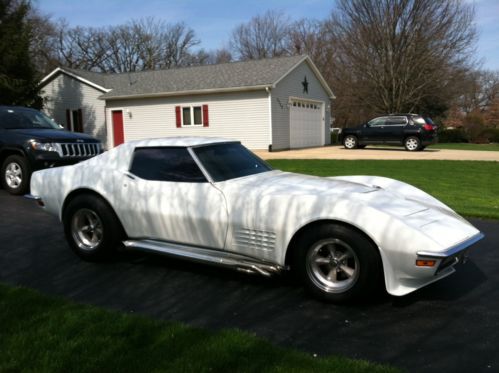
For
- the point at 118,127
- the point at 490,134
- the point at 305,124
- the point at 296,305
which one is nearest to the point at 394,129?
the point at 305,124

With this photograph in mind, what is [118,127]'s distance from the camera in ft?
82.6

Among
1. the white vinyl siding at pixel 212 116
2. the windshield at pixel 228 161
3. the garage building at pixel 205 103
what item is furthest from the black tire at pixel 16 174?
the garage building at pixel 205 103

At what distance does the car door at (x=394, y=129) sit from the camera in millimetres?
21250

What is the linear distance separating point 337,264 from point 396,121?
1921 cm

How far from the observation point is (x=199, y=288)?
163 inches

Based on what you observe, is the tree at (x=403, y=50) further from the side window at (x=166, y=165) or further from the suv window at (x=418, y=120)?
the side window at (x=166, y=165)

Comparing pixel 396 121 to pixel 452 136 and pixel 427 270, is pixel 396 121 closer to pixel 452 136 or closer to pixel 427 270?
pixel 452 136

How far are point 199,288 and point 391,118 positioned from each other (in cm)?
1943

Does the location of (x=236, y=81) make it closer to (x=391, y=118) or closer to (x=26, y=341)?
(x=391, y=118)

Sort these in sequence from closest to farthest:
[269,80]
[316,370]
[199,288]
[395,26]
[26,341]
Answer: [316,370], [26,341], [199,288], [269,80], [395,26]

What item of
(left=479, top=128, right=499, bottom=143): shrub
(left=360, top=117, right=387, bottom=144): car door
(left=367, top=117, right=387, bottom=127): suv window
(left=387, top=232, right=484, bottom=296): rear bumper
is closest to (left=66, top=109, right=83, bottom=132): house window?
(left=360, top=117, right=387, bottom=144): car door

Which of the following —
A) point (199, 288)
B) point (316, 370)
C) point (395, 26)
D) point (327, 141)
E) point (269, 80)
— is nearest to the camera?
point (316, 370)

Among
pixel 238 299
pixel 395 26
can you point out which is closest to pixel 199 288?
pixel 238 299

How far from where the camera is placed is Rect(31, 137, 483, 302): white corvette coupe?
343 cm
